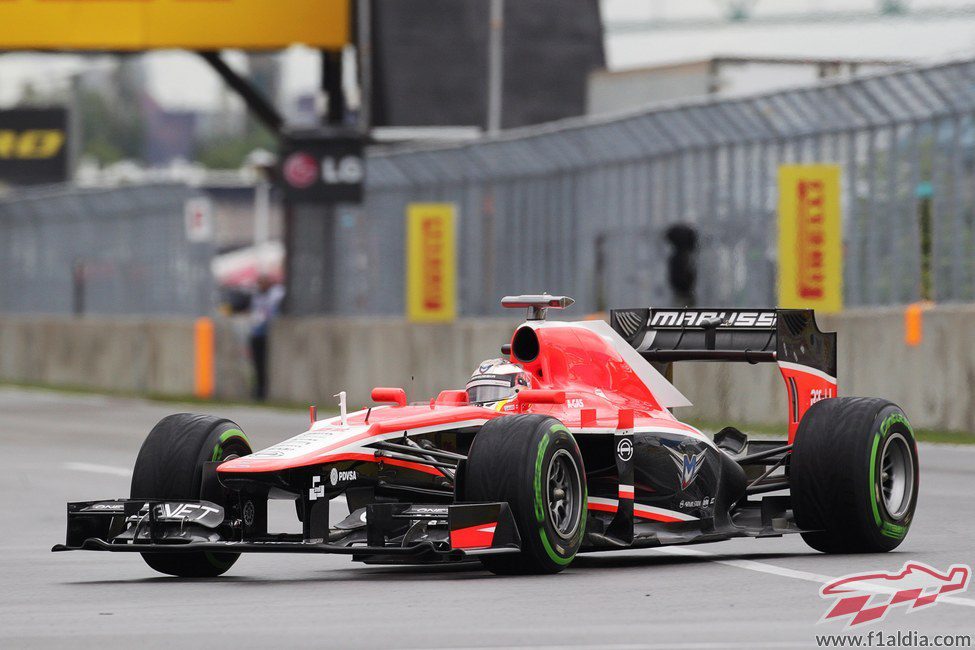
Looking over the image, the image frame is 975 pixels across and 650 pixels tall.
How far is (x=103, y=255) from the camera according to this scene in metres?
43.8

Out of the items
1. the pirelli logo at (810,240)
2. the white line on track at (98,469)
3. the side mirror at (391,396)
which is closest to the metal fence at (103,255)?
the pirelli logo at (810,240)

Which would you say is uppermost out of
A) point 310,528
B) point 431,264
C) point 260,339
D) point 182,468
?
point 431,264

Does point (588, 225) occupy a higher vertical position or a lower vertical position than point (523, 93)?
lower

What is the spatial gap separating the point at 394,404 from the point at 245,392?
2336 cm

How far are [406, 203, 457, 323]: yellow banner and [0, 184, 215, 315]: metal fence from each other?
25.8 feet

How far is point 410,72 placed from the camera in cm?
3512

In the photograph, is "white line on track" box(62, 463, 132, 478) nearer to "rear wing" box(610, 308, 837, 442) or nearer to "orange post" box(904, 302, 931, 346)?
"rear wing" box(610, 308, 837, 442)

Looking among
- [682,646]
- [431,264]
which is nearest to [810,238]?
[431,264]

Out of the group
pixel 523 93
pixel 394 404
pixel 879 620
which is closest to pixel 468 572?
pixel 394 404

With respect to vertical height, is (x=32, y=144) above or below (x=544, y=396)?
above

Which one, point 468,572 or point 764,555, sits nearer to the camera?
point 468,572

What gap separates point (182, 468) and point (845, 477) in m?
3.34

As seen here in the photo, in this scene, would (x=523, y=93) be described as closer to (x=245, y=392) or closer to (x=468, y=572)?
(x=245, y=392)

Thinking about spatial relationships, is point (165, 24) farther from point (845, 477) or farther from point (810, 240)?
point (845, 477)
